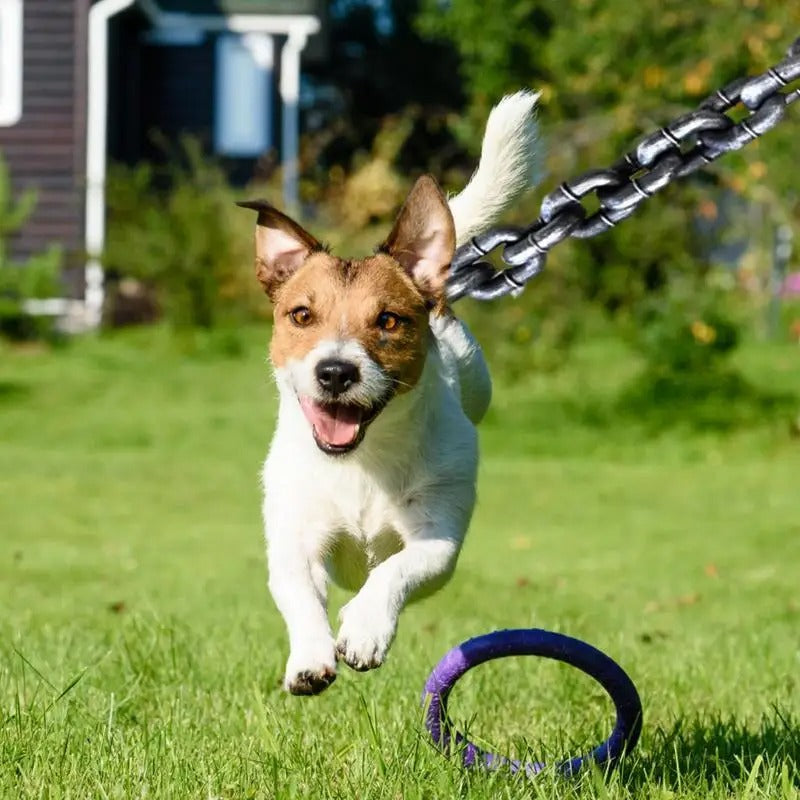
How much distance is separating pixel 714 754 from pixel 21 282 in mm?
14800

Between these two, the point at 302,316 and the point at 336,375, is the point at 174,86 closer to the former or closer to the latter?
the point at 302,316

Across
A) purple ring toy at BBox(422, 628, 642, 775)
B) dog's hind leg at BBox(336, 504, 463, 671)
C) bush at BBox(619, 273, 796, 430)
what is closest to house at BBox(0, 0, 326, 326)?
bush at BBox(619, 273, 796, 430)

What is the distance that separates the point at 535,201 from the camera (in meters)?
13.7

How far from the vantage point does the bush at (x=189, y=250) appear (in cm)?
1895

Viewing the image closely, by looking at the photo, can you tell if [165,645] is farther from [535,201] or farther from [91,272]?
[91,272]

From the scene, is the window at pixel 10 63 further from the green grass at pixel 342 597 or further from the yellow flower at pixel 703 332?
the yellow flower at pixel 703 332

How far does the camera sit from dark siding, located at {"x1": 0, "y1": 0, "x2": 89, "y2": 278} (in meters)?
20.5

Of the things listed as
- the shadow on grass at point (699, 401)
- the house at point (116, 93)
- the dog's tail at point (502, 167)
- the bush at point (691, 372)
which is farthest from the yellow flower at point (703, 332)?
the dog's tail at point (502, 167)

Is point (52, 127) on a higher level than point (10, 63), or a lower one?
lower

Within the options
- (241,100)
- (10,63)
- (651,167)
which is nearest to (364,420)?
(651,167)

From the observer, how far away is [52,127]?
810 inches

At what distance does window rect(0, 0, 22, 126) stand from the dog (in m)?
16.9

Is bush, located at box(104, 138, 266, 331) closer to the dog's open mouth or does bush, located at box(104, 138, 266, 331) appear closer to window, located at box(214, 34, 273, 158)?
window, located at box(214, 34, 273, 158)

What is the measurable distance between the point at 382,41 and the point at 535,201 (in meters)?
25.1
